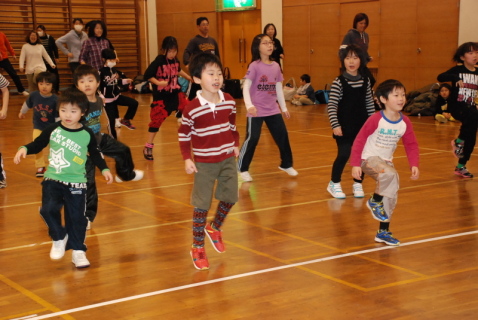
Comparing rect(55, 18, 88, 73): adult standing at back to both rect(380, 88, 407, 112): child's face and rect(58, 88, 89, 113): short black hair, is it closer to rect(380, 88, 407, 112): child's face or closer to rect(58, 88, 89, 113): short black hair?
rect(58, 88, 89, 113): short black hair

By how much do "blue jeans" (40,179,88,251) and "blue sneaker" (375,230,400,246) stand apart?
2202 mm

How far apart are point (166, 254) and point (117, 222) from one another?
3.72 feet

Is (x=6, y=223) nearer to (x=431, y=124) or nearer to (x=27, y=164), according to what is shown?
(x=27, y=164)

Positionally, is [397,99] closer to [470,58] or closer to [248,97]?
[248,97]

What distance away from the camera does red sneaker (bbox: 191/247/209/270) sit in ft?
15.6

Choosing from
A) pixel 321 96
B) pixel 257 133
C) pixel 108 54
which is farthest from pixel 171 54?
pixel 321 96

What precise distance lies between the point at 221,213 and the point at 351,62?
2.41m

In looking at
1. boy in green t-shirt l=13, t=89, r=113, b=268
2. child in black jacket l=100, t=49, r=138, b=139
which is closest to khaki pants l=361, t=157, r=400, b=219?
boy in green t-shirt l=13, t=89, r=113, b=268

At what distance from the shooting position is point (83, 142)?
15.8 ft

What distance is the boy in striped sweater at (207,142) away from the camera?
4723 mm

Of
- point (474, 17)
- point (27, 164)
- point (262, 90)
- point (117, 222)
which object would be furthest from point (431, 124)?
point (117, 222)

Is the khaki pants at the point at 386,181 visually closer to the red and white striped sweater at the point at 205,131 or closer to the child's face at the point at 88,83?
the red and white striped sweater at the point at 205,131

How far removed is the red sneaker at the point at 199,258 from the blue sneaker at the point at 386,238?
1.41 meters

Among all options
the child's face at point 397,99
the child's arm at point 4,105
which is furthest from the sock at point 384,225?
the child's arm at point 4,105
